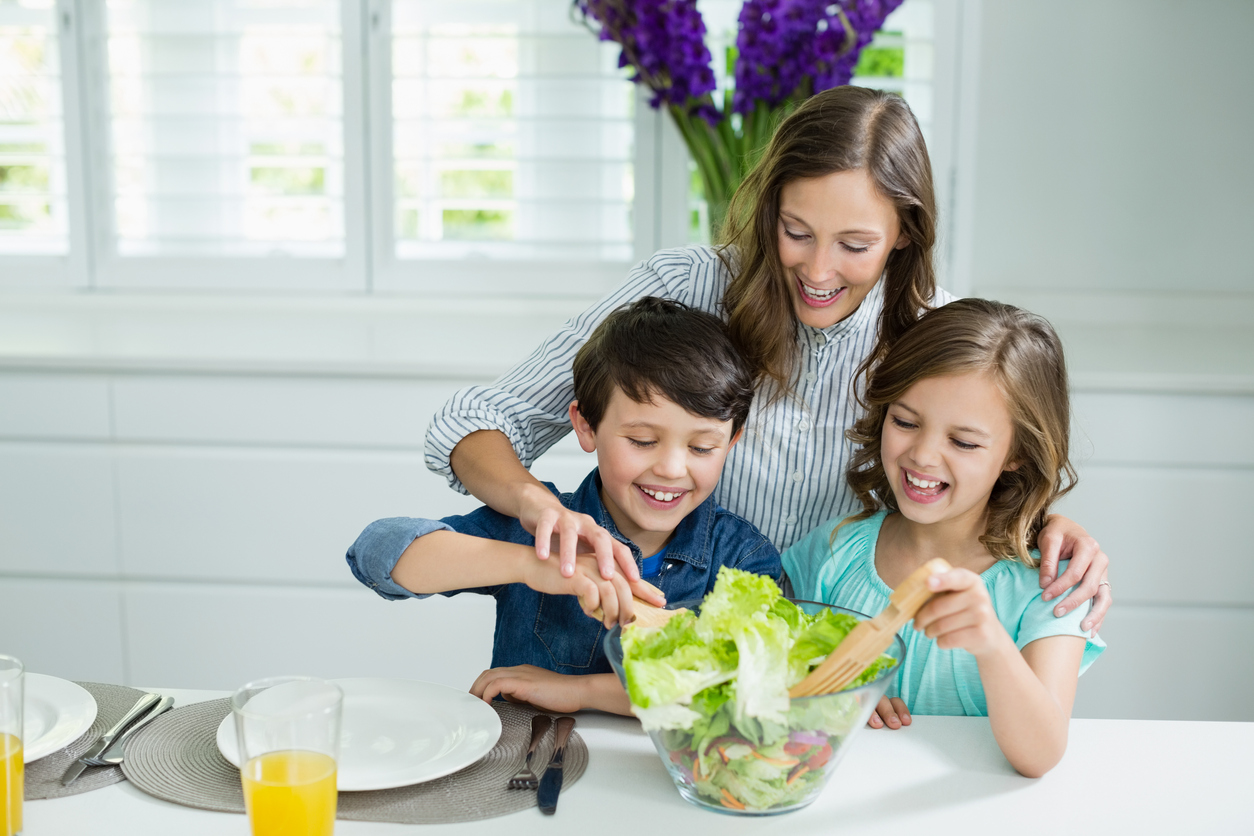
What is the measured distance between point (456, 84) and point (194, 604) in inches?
50.0

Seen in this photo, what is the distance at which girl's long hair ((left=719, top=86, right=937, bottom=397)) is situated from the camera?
1.19 m

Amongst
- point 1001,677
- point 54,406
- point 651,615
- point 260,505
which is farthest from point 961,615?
point 54,406

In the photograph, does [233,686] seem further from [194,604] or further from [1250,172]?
[1250,172]

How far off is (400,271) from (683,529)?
1566mm

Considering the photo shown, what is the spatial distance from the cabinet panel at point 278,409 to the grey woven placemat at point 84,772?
3.69 ft

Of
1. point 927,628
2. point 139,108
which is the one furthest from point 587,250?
point 927,628

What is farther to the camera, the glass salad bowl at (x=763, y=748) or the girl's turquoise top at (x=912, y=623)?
the girl's turquoise top at (x=912, y=623)

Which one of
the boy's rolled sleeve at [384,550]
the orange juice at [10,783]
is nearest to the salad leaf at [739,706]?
the boy's rolled sleeve at [384,550]

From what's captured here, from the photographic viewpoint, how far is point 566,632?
1220 millimetres

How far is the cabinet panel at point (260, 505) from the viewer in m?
2.11

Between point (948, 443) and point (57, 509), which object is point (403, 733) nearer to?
A: point (948, 443)

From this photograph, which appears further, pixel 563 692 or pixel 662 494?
pixel 662 494

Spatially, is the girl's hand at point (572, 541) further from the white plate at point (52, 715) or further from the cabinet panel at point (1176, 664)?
the cabinet panel at point (1176, 664)

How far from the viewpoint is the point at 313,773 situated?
0.73m
